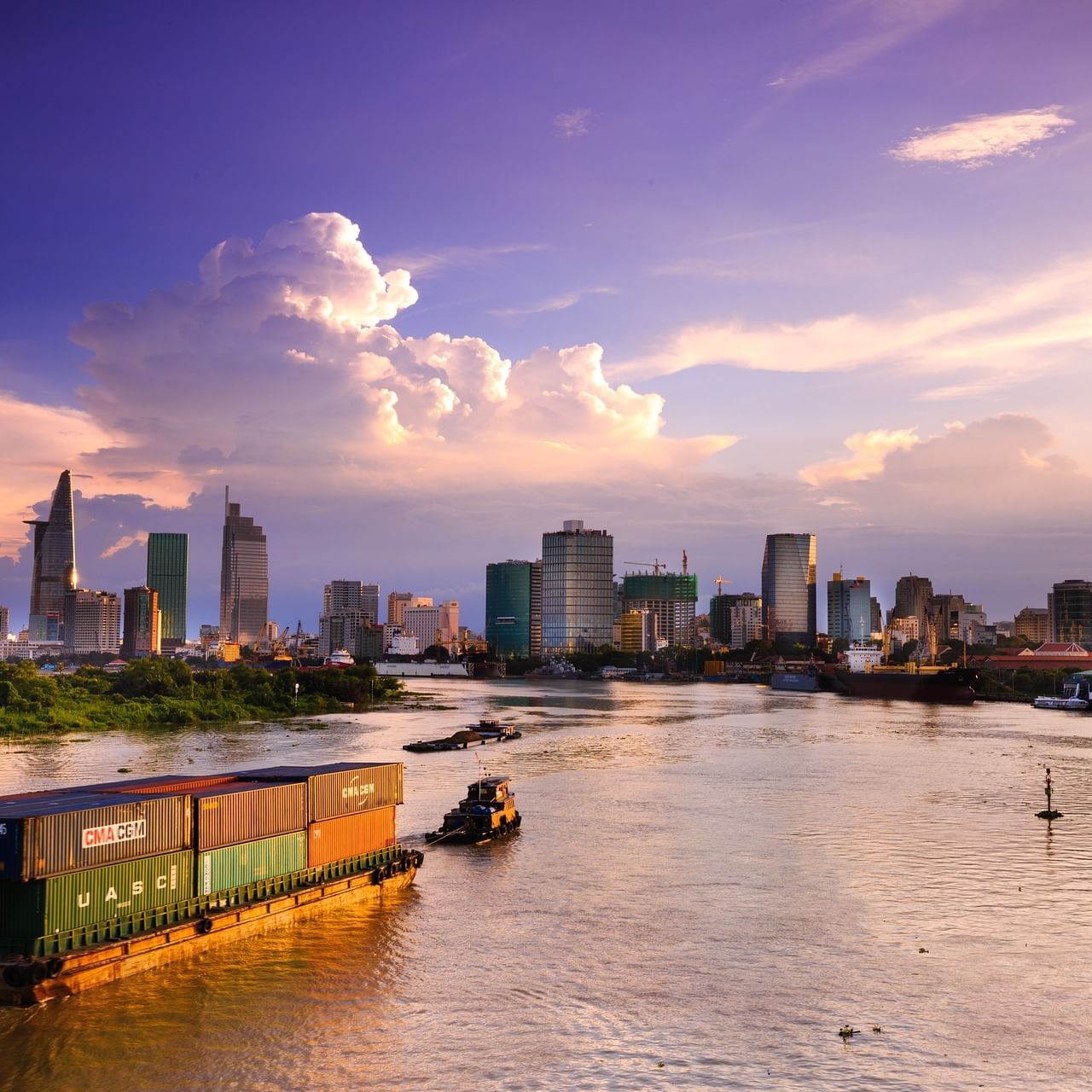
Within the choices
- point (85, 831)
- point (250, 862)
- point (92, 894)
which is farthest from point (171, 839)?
point (250, 862)

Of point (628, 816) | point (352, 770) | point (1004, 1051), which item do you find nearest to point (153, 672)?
point (628, 816)

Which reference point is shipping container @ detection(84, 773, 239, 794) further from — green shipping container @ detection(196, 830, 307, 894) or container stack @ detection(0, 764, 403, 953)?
green shipping container @ detection(196, 830, 307, 894)

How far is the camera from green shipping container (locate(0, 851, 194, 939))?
34312mm

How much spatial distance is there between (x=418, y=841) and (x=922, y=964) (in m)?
31.4

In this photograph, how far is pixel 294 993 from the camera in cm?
3716

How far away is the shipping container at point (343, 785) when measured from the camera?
47562 mm

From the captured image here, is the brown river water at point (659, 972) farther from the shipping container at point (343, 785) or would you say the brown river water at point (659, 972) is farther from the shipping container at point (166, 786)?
the shipping container at point (166, 786)

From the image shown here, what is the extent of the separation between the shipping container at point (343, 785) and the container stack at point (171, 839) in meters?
0.07

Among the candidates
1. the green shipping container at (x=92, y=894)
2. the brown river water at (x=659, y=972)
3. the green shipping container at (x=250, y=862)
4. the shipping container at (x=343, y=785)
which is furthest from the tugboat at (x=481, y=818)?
the green shipping container at (x=92, y=894)

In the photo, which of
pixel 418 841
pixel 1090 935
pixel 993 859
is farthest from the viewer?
pixel 418 841

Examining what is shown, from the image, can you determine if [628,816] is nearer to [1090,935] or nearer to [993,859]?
[993,859]

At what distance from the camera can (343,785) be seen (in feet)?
162

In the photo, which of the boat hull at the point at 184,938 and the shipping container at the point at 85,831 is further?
the boat hull at the point at 184,938

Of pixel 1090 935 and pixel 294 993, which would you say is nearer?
pixel 294 993
